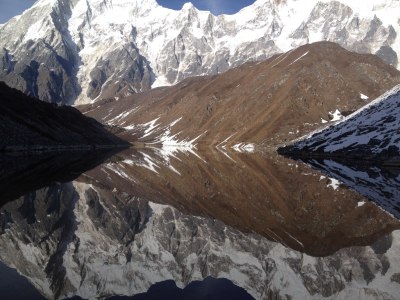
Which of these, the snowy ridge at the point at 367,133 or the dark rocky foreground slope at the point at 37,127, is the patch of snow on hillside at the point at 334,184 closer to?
the snowy ridge at the point at 367,133

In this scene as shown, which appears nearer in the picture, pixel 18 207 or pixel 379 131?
pixel 18 207

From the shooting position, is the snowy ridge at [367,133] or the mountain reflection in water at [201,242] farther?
the snowy ridge at [367,133]

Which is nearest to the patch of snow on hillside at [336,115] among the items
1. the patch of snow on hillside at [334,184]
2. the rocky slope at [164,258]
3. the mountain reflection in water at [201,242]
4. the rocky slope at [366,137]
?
the rocky slope at [366,137]

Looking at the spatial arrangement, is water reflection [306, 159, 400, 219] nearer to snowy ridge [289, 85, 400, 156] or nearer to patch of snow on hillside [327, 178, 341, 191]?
patch of snow on hillside [327, 178, 341, 191]

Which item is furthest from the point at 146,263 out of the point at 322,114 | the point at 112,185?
the point at 322,114

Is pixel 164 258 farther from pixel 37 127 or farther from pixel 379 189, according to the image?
pixel 37 127

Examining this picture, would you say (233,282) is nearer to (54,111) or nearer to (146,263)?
(146,263)
